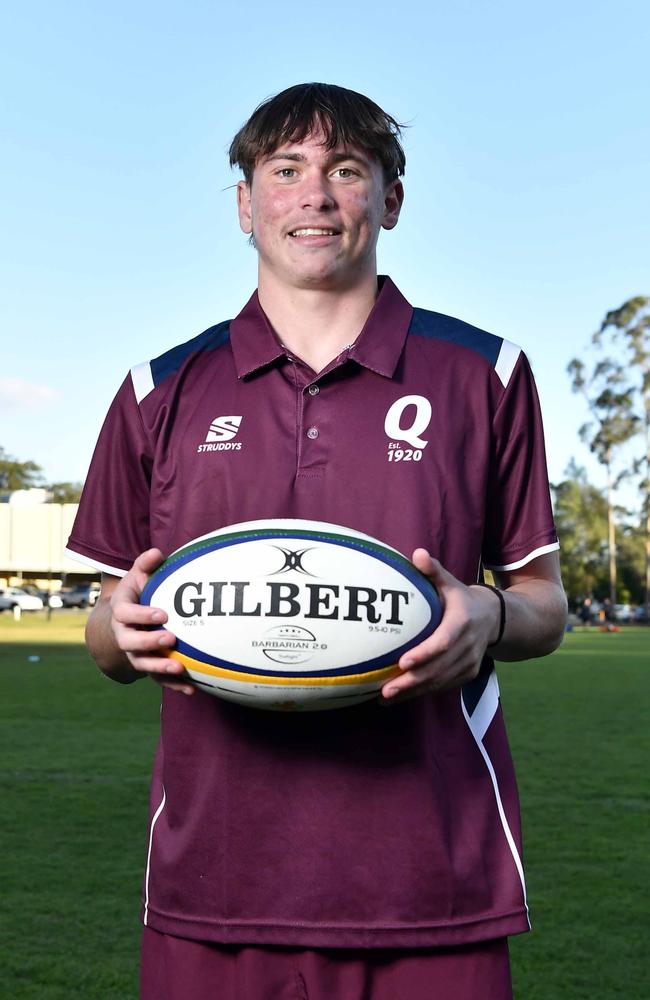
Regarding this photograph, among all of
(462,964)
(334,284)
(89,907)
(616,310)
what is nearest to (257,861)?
(462,964)

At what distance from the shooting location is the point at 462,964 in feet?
6.45

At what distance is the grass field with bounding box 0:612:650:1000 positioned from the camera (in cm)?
427

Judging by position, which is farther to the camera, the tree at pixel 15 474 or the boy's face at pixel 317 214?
the tree at pixel 15 474

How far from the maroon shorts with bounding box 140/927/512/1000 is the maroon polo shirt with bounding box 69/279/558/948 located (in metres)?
0.04

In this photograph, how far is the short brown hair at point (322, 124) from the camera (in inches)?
86.8

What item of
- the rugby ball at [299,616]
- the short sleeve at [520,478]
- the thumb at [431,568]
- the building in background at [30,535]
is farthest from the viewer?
the building in background at [30,535]

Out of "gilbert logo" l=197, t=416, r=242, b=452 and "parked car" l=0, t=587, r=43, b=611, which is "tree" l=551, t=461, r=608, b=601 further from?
"gilbert logo" l=197, t=416, r=242, b=452

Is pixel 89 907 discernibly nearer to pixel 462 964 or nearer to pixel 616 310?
pixel 462 964

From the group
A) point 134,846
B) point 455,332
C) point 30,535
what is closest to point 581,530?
point 30,535

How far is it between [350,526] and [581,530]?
6886cm

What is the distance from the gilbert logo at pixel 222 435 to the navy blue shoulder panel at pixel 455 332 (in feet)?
1.21

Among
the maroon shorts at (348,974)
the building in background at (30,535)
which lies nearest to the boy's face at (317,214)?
the maroon shorts at (348,974)

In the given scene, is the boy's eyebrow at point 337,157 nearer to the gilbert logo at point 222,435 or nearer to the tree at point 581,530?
the gilbert logo at point 222,435

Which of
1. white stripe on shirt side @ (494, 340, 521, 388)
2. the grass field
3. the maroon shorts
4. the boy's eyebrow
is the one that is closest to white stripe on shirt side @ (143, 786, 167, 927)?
the maroon shorts
